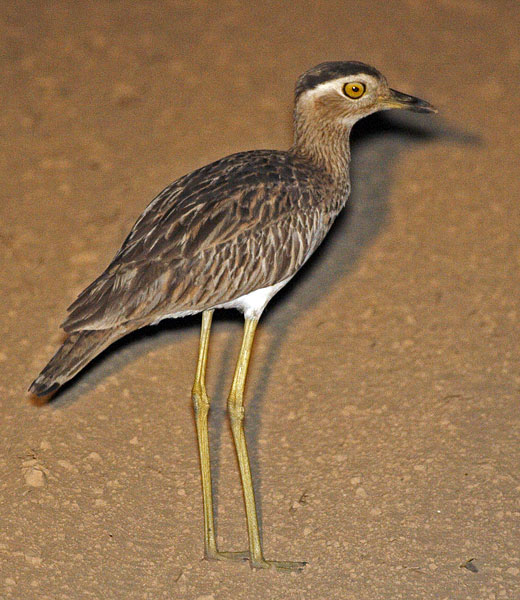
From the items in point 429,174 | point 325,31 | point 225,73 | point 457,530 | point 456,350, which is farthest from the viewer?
point 325,31

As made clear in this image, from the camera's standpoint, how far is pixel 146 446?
4863 millimetres

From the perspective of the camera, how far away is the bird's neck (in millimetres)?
4738

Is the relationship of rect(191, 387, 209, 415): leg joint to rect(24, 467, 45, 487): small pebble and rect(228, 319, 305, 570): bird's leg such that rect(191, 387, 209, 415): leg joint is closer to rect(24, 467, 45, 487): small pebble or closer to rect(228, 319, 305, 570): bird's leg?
rect(228, 319, 305, 570): bird's leg

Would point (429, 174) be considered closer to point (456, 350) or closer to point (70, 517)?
point (456, 350)

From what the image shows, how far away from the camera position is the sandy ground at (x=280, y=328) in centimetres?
431

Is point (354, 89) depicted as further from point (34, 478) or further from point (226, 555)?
point (34, 478)

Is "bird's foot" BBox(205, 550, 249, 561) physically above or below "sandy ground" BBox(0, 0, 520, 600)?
below

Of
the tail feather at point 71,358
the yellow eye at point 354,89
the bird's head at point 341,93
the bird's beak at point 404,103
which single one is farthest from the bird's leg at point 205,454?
the bird's beak at point 404,103

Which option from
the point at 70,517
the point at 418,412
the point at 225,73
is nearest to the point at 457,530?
the point at 418,412

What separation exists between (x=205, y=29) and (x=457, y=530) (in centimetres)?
539

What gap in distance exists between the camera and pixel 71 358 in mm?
4090

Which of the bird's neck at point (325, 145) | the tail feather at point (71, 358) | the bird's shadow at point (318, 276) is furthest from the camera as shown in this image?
the bird's shadow at point (318, 276)

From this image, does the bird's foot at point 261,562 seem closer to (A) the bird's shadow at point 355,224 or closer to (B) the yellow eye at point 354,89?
(A) the bird's shadow at point 355,224

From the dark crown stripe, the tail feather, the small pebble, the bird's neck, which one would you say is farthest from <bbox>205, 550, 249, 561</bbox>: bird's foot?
the dark crown stripe
